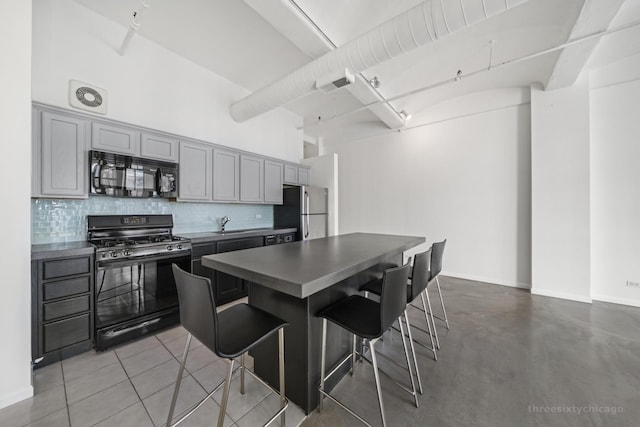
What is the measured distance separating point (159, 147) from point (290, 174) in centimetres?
227

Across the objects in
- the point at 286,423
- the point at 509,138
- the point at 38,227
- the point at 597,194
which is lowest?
the point at 286,423

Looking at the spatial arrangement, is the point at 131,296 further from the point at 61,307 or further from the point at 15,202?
the point at 15,202

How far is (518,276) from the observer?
12.6 ft

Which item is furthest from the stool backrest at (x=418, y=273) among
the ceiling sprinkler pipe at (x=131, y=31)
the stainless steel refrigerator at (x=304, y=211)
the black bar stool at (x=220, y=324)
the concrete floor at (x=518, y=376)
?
the ceiling sprinkler pipe at (x=131, y=31)

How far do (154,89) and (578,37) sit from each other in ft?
15.8

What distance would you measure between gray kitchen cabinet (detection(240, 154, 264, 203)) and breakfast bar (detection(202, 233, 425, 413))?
87.9 inches

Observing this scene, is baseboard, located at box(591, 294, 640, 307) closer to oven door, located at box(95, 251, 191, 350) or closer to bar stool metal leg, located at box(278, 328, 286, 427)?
bar stool metal leg, located at box(278, 328, 286, 427)

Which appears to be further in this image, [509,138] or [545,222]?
[509,138]

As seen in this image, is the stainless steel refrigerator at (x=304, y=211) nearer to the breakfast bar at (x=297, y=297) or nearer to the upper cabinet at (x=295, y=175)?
the upper cabinet at (x=295, y=175)

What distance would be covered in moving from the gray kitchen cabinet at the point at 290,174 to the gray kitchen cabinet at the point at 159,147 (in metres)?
1.94

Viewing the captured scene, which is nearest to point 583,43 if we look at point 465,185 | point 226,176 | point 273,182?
point 465,185

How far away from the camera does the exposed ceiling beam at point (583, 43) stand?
1947 millimetres

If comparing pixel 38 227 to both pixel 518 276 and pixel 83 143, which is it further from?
pixel 518 276

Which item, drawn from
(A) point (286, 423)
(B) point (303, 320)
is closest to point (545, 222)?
(B) point (303, 320)
